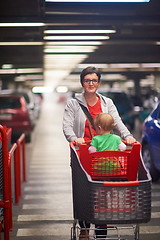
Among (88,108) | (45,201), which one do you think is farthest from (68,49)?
(88,108)

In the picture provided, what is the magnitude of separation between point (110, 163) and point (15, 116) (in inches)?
448

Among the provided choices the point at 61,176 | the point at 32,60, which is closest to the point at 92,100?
the point at 61,176

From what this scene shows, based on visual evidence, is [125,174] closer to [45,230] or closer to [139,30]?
[45,230]

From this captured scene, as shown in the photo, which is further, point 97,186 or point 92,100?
point 92,100

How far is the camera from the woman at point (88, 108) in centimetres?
456

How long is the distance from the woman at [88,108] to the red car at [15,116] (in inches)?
418

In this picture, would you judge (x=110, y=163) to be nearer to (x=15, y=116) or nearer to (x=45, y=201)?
(x=45, y=201)

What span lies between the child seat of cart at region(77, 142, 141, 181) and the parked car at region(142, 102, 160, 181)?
3935 mm

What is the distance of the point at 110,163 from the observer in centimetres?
411

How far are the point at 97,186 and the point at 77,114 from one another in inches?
43.8

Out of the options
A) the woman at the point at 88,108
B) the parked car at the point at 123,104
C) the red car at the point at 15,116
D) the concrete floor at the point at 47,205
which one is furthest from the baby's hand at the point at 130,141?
the parked car at the point at 123,104

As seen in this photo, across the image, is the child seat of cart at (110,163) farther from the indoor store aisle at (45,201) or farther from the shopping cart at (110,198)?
the indoor store aisle at (45,201)

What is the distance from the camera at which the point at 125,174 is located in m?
4.21

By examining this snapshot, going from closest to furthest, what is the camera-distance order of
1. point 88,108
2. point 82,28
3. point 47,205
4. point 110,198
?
point 110,198, point 88,108, point 47,205, point 82,28
